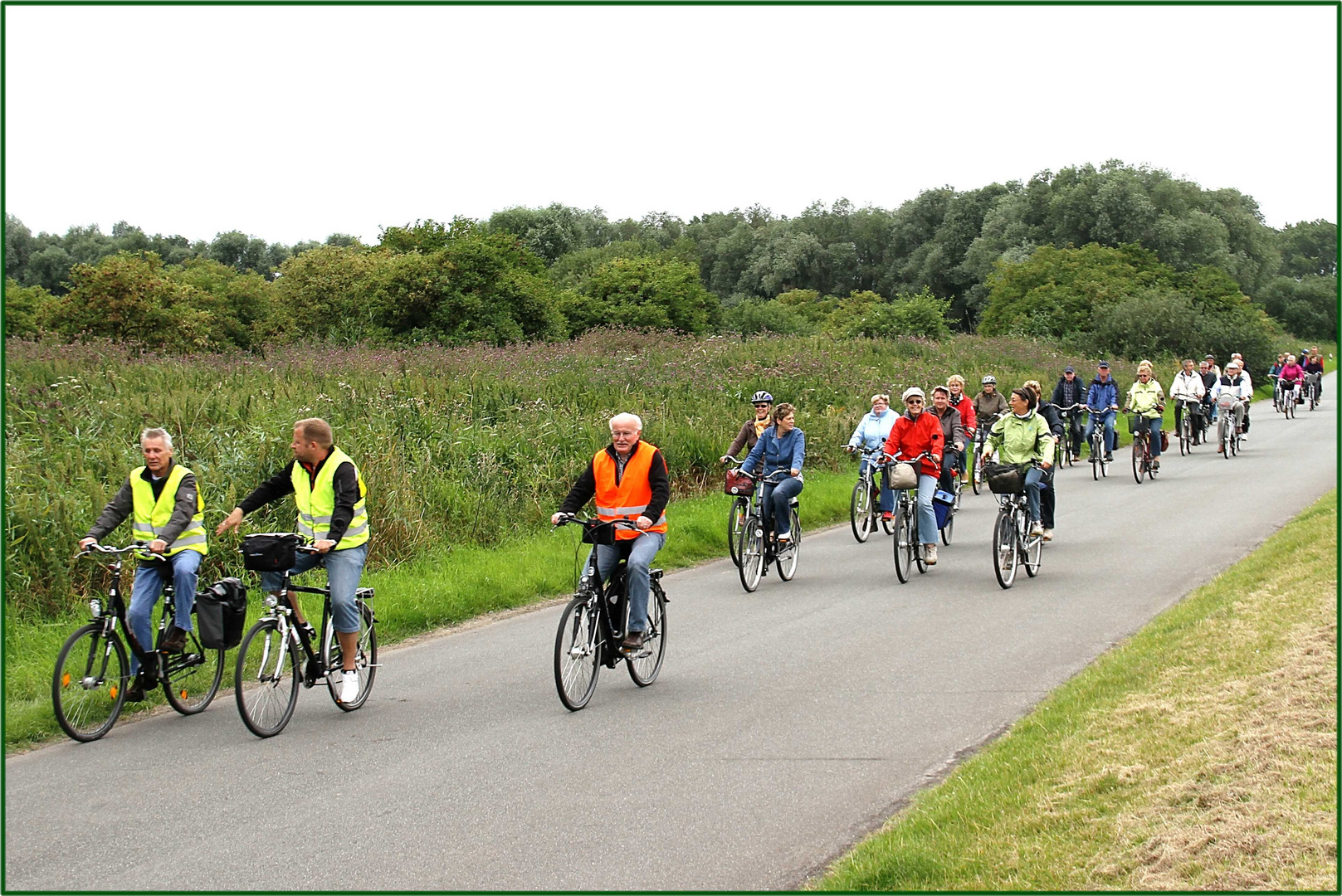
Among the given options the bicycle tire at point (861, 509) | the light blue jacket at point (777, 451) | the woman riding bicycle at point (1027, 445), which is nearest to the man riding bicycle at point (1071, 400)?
the bicycle tire at point (861, 509)

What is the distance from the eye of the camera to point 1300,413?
41.4 meters

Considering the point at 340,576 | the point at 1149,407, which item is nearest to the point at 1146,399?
the point at 1149,407

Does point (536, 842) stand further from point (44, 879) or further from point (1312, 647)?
point (1312, 647)

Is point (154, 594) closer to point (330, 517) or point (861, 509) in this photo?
point (330, 517)

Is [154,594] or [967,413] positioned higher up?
[967,413]

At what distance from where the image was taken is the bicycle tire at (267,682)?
810 cm

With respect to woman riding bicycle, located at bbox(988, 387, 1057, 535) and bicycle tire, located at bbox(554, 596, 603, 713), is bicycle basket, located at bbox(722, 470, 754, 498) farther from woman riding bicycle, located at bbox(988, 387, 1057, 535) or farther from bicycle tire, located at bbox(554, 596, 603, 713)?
bicycle tire, located at bbox(554, 596, 603, 713)

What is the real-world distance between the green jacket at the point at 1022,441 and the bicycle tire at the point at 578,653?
6775 millimetres

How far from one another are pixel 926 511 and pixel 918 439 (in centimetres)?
82

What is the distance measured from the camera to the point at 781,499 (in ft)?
46.2

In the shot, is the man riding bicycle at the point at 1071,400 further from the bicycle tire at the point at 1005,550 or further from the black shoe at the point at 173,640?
the black shoe at the point at 173,640

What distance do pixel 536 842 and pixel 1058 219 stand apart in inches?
3420

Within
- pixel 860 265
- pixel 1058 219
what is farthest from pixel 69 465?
pixel 860 265

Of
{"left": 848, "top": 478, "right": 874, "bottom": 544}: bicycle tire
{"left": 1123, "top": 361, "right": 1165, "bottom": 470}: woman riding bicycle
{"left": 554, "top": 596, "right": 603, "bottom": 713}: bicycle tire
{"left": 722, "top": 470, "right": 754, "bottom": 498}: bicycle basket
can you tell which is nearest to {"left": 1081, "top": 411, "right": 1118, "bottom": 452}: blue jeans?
{"left": 1123, "top": 361, "right": 1165, "bottom": 470}: woman riding bicycle
